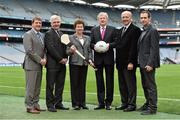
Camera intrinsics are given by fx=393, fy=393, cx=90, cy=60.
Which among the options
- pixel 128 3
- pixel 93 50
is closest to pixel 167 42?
pixel 128 3

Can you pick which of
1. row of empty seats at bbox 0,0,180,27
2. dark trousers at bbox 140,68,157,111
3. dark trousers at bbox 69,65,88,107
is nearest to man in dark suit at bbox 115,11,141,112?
dark trousers at bbox 140,68,157,111

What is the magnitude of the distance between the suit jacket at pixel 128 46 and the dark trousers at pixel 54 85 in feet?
4.83

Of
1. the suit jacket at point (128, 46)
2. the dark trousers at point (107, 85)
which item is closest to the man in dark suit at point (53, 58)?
the dark trousers at point (107, 85)

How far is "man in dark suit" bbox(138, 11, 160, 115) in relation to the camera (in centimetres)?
876

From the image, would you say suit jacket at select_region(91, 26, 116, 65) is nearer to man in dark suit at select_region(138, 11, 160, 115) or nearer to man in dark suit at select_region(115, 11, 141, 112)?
man in dark suit at select_region(115, 11, 141, 112)

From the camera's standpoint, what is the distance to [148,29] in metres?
8.99

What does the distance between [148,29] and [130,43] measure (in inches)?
28.0

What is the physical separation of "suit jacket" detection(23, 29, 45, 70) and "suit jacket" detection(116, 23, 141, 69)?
189 centimetres

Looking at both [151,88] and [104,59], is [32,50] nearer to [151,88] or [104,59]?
[104,59]

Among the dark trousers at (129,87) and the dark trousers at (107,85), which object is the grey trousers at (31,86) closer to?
the dark trousers at (107,85)

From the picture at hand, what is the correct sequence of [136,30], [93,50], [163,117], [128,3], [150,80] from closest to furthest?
[163,117], [150,80], [136,30], [93,50], [128,3]

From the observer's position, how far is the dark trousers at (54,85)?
374 inches

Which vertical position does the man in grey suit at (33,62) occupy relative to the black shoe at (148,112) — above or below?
above

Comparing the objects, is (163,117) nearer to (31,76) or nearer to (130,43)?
(130,43)
